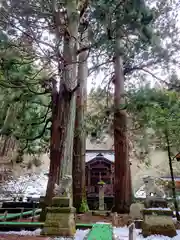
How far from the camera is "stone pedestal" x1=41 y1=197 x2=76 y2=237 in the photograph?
420 cm

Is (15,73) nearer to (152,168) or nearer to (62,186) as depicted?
(62,186)

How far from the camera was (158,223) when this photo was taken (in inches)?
169

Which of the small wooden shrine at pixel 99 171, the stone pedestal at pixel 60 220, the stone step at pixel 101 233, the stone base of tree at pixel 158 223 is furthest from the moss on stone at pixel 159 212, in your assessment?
the small wooden shrine at pixel 99 171

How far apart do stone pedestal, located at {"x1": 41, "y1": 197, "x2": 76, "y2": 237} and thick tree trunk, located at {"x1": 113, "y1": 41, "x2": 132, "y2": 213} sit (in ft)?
12.7

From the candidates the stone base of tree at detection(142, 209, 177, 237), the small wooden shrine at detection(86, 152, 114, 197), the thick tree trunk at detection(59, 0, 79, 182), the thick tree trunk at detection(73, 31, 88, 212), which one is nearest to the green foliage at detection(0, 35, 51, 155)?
the thick tree trunk at detection(59, 0, 79, 182)

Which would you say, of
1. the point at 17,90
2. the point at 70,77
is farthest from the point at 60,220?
the point at 17,90

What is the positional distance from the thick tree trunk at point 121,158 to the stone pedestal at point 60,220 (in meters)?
3.88

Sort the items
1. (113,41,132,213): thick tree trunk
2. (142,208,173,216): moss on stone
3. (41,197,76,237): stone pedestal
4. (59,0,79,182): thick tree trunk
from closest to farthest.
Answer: (41,197,76,237): stone pedestal → (142,208,173,216): moss on stone → (59,0,79,182): thick tree trunk → (113,41,132,213): thick tree trunk

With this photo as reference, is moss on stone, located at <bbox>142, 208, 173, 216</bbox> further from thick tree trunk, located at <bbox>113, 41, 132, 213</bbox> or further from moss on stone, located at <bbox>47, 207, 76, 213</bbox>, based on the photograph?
thick tree trunk, located at <bbox>113, 41, 132, 213</bbox>

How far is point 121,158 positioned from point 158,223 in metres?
4.21

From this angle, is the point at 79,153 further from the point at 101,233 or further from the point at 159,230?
the point at 101,233

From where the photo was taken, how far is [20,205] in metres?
9.09

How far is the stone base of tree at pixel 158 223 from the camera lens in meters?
4.23

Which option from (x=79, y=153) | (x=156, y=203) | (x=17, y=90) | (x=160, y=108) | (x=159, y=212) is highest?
(x=17, y=90)
